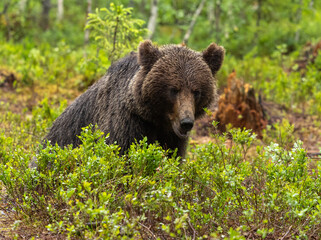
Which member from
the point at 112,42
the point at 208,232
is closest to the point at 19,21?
the point at 112,42

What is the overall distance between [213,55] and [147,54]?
0.78 metres

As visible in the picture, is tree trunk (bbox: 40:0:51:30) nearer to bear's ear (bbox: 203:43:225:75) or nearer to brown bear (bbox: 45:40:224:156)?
brown bear (bbox: 45:40:224:156)

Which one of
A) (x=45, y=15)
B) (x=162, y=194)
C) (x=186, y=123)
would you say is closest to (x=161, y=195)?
(x=162, y=194)

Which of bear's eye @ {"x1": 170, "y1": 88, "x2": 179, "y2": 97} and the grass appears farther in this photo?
bear's eye @ {"x1": 170, "y1": 88, "x2": 179, "y2": 97}

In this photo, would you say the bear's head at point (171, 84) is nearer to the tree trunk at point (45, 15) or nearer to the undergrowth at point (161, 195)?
the undergrowth at point (161, 195)

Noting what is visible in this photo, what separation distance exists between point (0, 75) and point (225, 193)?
7.80 meters

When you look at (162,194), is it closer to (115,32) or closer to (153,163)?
(153,163)

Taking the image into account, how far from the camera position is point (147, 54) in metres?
4.58

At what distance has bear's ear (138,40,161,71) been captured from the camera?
4.55m

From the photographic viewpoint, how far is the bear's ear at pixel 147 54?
4555 millimetres

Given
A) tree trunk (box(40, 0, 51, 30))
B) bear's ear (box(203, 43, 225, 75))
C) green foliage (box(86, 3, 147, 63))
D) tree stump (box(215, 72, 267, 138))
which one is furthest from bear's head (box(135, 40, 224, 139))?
tree trunk (box(40, 0, 51, 30))

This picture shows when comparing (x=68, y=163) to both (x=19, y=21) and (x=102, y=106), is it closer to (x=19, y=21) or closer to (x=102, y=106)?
(x=102, y=106)

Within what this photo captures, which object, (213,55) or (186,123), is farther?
(213,55)

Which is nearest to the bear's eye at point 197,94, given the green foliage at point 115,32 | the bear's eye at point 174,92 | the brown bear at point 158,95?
the brown bear at point 158,95
